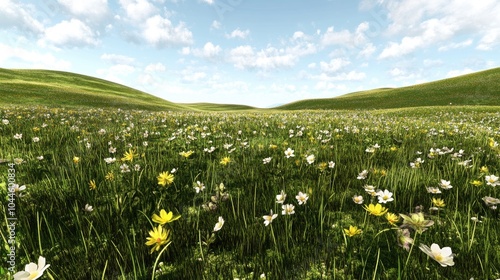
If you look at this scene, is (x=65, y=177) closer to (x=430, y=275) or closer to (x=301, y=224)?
(x=301, y=224)

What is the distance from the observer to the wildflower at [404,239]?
5.71ft

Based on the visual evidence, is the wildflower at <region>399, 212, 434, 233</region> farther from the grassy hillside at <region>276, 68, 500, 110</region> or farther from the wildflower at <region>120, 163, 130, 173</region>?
the grassy hillside at <region>276, 68, 500, 110</region>

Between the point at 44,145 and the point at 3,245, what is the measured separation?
4082 millimetres

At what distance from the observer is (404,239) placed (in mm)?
1754

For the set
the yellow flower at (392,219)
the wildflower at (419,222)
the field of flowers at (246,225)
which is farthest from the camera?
the yellow flower at (392,219)

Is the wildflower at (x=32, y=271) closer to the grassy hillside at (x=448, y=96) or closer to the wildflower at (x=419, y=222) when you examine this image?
the wildflower at (x=419, y=222)

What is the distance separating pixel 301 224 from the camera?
7.84ft

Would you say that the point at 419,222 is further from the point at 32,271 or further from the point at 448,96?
the point at 448,96

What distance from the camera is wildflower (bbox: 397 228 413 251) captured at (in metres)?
1.74

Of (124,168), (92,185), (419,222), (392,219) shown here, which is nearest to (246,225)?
(392,219)

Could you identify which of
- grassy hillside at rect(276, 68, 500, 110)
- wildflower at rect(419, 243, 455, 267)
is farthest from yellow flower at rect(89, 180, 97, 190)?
grassy hillside at rect(276, 68, 500, 110)

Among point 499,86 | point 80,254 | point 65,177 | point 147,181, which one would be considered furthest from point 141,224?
point 499,86

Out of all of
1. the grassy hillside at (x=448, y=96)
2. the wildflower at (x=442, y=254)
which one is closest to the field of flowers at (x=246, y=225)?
the wildflower at (x=442, y=254)

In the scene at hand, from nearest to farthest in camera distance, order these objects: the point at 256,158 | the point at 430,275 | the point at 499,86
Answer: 1. the point at 430,275
2. the point at 256,158
3. the point at 499,86
